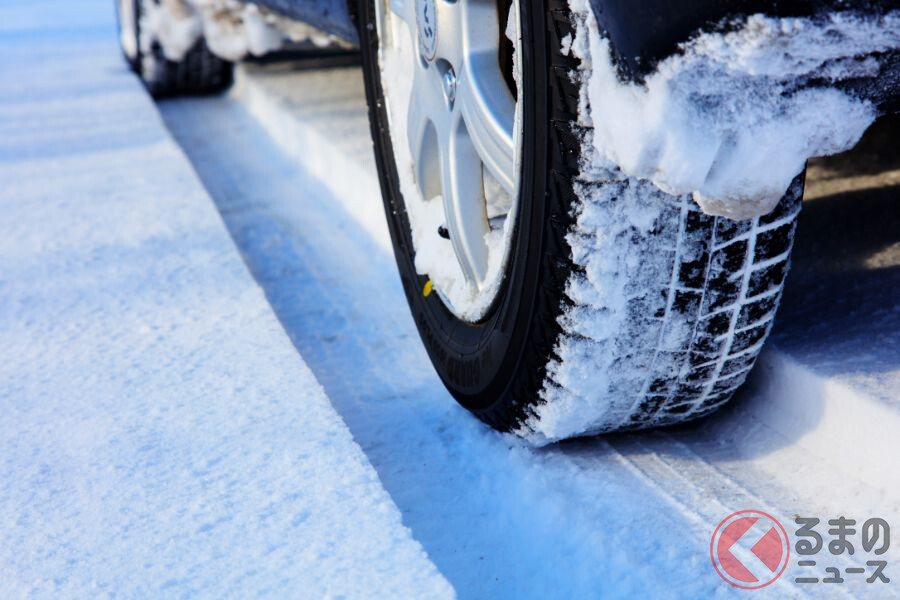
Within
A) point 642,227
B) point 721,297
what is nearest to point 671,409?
point 721,297

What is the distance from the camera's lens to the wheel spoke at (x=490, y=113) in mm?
1175

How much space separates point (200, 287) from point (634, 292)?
1.03 metres

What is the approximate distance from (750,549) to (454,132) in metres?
0.69

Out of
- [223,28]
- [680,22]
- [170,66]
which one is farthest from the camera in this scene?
[170,66]

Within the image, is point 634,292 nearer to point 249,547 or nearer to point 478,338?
point 478,338

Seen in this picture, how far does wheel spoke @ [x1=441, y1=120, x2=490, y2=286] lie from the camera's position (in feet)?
4.32

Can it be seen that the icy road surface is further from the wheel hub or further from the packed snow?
the packed snow

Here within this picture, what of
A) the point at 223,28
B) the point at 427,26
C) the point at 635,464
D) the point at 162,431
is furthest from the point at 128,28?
the point at 635,464

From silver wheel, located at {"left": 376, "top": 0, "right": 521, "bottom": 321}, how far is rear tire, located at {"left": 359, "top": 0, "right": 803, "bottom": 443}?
65mm

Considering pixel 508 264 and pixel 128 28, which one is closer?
pixel 508 264

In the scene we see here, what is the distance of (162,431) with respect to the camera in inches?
50.4

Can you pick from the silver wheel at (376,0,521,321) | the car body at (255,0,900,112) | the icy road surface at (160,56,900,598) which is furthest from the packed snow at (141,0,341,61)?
the car body at (255,0,900,112)

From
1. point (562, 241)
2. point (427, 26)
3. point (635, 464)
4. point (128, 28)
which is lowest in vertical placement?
point (635, 464)

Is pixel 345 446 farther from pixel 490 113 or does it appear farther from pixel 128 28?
pixel 128 28
